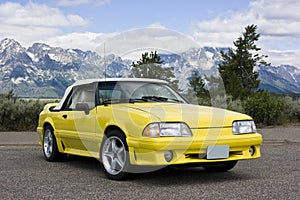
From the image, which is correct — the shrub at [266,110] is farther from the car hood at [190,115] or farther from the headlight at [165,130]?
the headlight at [165,130]

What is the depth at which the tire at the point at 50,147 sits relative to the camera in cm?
894

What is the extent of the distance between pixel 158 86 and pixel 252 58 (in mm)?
41435

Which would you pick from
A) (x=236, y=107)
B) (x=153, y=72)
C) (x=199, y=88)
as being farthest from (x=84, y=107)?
(x=199, y=88)

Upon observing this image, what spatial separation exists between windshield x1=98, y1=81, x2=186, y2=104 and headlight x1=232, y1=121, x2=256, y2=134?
4.79 ft

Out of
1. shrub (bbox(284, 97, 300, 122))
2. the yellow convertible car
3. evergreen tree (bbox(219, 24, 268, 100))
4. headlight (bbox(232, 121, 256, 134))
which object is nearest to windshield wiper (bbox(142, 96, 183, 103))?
the yellow convertible car

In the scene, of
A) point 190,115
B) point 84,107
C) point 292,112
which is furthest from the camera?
point 292,112

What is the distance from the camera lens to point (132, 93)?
796 centimetres

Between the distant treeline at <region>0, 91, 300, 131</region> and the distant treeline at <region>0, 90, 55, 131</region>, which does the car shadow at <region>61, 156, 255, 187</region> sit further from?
the distant treeline at <region>0, 91, 300, 131</region>

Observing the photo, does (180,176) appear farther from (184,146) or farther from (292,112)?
(292,112)

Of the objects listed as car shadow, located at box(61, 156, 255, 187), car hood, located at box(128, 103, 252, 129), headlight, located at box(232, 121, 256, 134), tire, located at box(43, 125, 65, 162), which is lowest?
car shadow, located at box(61, 156, 255, 187)

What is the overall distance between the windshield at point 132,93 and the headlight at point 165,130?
126 centimetres

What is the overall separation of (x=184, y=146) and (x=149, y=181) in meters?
0.83

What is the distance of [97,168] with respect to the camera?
8375 mm

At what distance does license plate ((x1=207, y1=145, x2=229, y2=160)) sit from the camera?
671 cm
